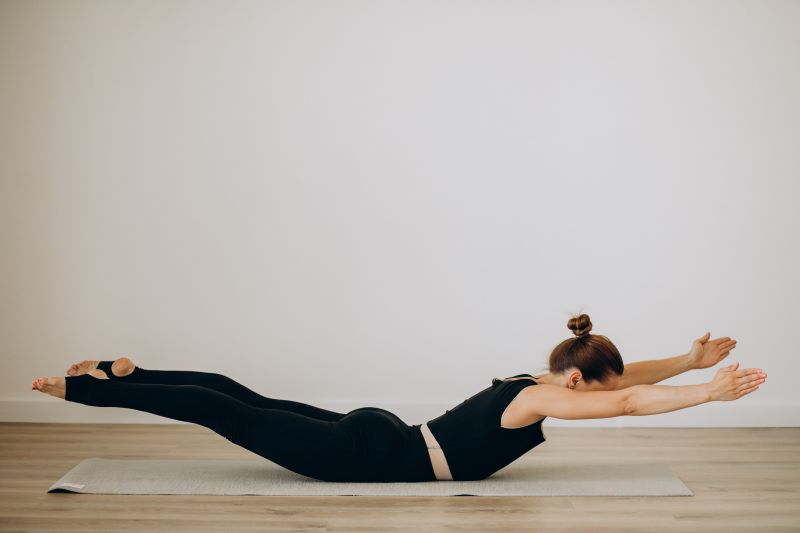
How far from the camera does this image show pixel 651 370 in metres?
3.30

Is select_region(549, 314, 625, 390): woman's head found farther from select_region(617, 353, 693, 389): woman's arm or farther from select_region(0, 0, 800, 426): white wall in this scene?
select_region(0, 0, 800, 426): white wall

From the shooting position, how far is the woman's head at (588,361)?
2.91 meters

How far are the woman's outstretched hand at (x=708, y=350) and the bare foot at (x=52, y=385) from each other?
240 cm

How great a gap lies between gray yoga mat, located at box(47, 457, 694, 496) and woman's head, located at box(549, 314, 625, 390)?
1.32 feet

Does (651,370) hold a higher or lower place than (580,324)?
lower

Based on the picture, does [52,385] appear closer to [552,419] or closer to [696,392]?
[696,392]

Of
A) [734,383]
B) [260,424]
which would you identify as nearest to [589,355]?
[734,383]

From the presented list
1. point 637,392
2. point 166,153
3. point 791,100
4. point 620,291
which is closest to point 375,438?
point 637,392

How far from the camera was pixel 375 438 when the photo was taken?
9.94 ft

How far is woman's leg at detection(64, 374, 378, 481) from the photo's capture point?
115 inches

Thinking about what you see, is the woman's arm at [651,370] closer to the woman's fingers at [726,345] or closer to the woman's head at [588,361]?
the woman's fingers at [726,345]

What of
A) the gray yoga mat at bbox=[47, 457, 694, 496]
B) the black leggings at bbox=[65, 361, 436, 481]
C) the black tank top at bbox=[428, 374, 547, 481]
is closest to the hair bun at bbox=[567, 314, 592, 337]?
the black tank top at bbox=[428, 374, 547, 481]

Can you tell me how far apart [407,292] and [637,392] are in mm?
1983

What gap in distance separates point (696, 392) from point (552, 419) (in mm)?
1924
